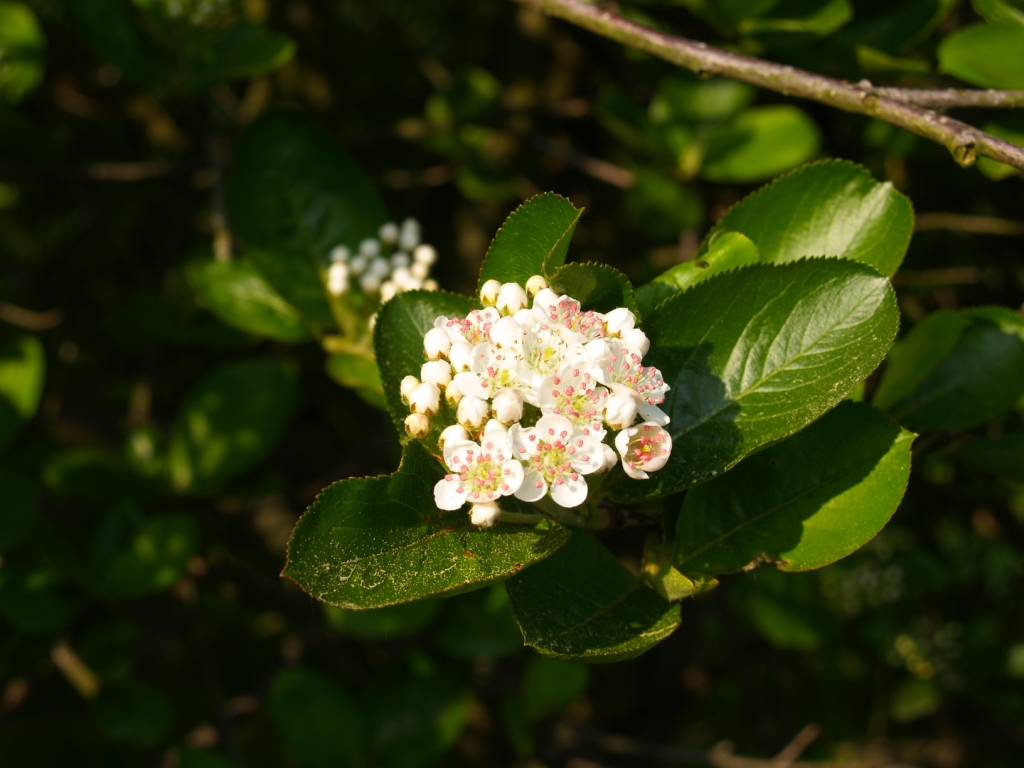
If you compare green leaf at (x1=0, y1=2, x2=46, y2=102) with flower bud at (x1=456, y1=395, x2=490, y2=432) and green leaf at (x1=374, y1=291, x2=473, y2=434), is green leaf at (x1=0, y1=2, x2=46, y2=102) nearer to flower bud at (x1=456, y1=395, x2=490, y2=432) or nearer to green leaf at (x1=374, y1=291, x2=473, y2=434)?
green leaf at (x1=374, y1=291, x2=473, y2=434)

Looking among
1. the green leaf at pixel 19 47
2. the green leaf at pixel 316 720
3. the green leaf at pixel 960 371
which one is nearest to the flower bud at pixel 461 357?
the green leaf at pixel 960 371

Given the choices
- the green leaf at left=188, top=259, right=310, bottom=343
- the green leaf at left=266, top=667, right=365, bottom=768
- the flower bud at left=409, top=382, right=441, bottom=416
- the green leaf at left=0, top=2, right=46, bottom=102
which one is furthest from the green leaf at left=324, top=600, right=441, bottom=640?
the green leaf at left=0, top=2, right=46, bottom=102

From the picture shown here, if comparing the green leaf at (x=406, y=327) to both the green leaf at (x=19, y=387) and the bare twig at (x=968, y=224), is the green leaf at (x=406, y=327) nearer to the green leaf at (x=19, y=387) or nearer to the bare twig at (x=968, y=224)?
the green leaf at (x=19, y=387)

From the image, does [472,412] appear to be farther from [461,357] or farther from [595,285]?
[595,285]

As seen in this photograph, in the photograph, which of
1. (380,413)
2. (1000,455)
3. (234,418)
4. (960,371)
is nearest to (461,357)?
(960,371)

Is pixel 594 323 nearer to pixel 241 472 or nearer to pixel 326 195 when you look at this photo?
pixel 326 195

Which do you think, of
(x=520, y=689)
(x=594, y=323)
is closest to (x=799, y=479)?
(x=594, y=323)
